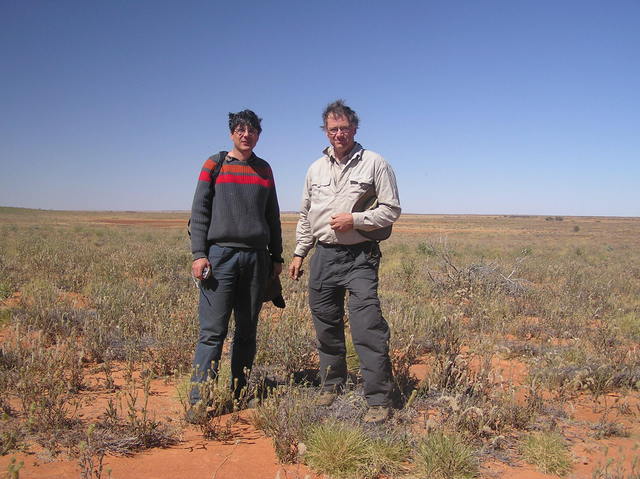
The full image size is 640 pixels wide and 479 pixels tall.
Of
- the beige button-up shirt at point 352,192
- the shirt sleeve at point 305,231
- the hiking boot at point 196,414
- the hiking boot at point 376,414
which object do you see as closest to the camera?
the hiking boot at point 196,414

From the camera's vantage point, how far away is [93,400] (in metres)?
2.82

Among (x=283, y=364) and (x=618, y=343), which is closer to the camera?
(x=283, y=364)

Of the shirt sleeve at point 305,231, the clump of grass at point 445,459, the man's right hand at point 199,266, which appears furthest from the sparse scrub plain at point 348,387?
the shirt sleeve at point 305,231

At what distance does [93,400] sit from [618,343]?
504 cm

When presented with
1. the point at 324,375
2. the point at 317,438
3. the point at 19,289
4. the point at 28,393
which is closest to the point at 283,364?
the point at 324,375

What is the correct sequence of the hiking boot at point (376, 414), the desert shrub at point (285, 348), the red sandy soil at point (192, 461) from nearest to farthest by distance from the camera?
1. the red sandy soil at point (192, 461)
2. the hiking boot at point (376, 414)
3. the desert shrub at point (285, 348)

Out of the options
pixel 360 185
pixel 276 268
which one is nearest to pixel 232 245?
pixel 276 268

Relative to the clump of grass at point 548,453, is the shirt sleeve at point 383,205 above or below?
above

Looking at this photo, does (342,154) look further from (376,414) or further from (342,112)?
(376,414)

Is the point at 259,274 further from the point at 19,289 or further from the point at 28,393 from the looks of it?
the point at 19,289

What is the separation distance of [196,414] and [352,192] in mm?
1661

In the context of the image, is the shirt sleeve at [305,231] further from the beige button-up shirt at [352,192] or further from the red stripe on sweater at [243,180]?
the red stripe on sweater at [243,180]

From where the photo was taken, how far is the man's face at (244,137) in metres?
2.69

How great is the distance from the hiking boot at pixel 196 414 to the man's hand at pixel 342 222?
4.35 feet
